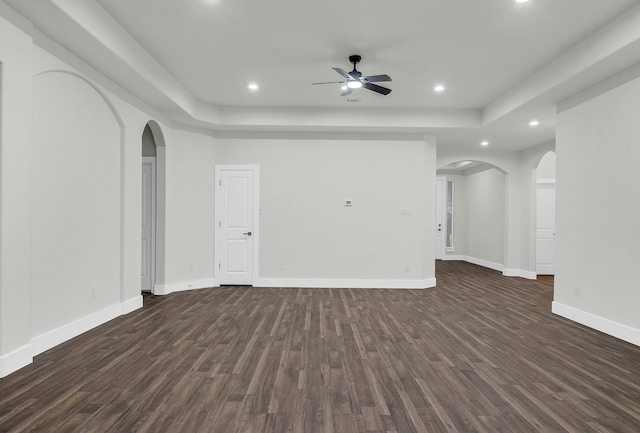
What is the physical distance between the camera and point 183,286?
19.9 feet

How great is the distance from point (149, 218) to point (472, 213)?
29.1 feet

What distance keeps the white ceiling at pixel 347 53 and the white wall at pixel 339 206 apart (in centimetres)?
59

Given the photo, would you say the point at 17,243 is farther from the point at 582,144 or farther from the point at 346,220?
the point at 582,144

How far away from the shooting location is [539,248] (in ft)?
27.5

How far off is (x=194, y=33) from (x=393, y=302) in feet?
14.6

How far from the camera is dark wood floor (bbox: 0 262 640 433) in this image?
216cm

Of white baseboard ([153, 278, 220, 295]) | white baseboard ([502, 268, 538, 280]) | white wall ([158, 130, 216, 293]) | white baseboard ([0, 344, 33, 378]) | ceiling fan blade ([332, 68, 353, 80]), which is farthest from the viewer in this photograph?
white baseboard ([502, 268, 538, 280])

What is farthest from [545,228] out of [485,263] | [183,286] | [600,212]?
[183,286]

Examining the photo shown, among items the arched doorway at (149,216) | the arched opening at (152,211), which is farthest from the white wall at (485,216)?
the arched doorway at (149,216)

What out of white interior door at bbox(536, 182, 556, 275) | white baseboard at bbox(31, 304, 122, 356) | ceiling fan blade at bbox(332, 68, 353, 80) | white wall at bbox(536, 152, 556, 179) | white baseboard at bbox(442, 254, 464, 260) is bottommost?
white baseboard at bbox(442, 254, 464, 260)

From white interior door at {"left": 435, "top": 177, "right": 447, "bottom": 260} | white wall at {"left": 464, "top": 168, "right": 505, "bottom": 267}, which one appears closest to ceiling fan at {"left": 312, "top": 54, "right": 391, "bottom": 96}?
white wall at {"left": 464, "top": 168, "right": 505, "bottom": 267}

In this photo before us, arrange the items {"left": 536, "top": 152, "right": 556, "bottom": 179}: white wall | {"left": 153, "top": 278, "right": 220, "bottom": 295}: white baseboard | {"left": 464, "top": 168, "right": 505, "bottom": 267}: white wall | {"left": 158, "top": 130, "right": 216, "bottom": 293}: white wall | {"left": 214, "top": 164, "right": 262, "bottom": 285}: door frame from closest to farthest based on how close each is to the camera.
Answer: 1. {"left": 153, "top": 278, "right": 220, "bottom": 295}: white baseboard
2. {"left": 158, "top": 130, "right": 216, "bottom": 293}: white wall
3. {"left": 214, "top": 164, "right": 262, "bottom": 285}: door frame
4. {"left": 536, "top": 152, "right": 556, "bottom": 179}: white wall
5. {"left": 464, "top": 168, "right": 505, "bottom": 267}: white wall

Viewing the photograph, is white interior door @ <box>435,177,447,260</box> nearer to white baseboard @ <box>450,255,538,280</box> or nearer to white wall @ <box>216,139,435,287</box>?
white baseboard @ <box>450,255,538,280</box>

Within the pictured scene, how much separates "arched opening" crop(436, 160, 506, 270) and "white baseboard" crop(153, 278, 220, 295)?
647cm
